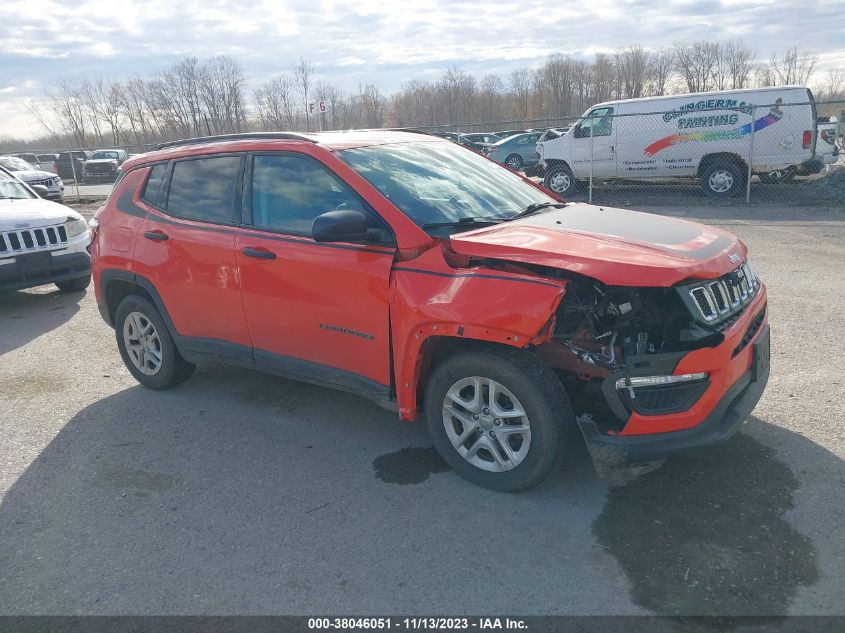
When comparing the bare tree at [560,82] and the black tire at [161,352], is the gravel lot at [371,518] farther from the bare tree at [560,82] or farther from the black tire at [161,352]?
the bare tree at [560,82]

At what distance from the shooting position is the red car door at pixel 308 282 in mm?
3641

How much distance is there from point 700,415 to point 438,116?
61.6 metres

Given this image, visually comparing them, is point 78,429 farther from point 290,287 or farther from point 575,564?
point 575,564

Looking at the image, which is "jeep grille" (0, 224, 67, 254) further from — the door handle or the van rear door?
the van rear door

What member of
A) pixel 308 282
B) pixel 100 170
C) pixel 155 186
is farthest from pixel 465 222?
pixel 100 170

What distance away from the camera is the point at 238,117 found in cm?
5138

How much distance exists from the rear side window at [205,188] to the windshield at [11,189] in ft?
17.1

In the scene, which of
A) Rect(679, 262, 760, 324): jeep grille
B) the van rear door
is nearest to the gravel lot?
Rect(679, 262, 760, 324): jeep grille

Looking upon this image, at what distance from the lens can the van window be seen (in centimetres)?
1544

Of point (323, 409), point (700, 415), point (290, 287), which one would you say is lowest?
point (323, 409)

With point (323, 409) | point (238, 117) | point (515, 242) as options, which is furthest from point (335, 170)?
point (238, 117)

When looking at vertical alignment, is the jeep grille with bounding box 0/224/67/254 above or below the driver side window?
below

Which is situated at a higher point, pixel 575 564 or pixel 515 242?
pixel 515 242

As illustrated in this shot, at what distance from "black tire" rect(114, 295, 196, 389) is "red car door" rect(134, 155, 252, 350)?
0.26 meters
